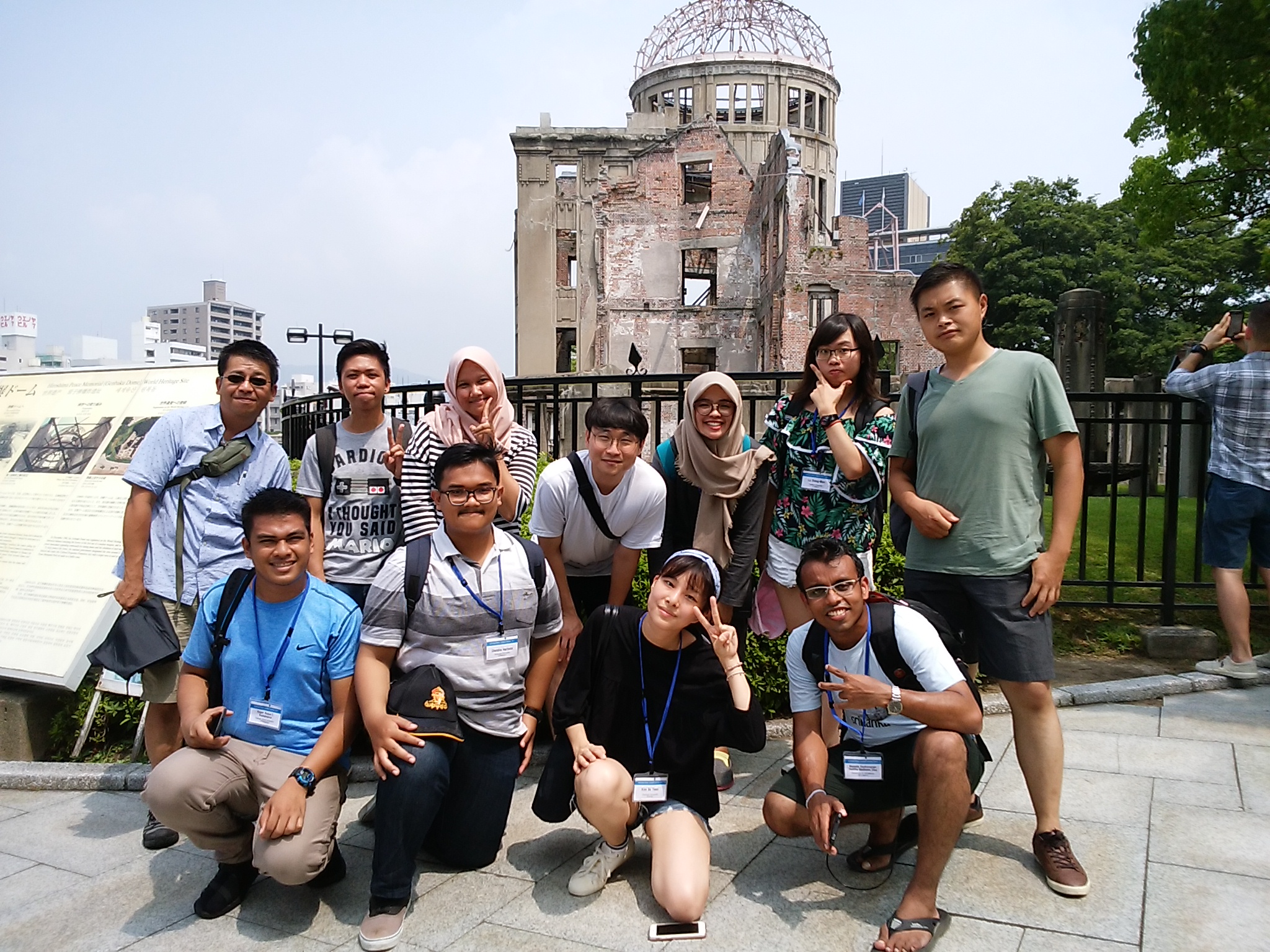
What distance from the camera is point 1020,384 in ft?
10.7

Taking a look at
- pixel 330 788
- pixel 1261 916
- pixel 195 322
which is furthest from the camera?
pixel 195 322

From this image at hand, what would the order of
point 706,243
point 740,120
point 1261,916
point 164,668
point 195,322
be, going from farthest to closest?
point 195,322, point 740,120, point 706,243, point 164,668, point 1261,916

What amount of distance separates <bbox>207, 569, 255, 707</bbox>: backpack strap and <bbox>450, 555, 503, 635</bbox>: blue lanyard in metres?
0.80

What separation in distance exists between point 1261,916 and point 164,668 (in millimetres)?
4279

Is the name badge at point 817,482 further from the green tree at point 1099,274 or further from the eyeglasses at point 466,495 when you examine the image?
the green tree at point 1099,274

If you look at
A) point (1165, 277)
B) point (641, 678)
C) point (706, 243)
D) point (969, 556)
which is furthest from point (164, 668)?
point (1165, 277)

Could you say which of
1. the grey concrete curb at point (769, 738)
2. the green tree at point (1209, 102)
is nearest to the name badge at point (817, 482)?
the grey concrete curb at point (769, 738)

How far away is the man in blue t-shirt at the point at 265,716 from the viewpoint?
316cm

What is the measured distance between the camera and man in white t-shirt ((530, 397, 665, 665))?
3.82 metres

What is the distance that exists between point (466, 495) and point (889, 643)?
1.63 m

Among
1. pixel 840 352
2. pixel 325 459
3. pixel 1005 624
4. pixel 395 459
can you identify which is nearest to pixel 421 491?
pixel 395 459

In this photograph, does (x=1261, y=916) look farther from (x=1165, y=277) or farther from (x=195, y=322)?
(x=195, y=322)

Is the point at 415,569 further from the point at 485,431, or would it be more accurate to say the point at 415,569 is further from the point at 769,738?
the point at 769,738

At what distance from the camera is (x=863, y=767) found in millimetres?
3137
